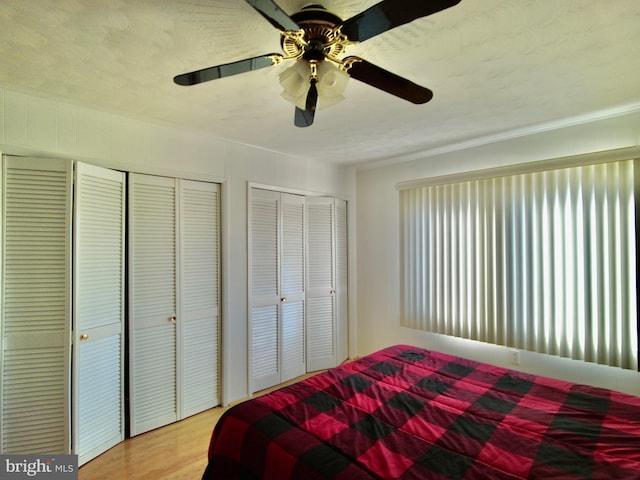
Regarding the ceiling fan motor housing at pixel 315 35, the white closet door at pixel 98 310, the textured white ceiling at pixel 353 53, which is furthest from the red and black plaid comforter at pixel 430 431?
the textured white ceiling at pixel 353 53

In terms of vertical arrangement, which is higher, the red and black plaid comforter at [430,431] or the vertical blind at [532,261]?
the vertical blind at [532,261]

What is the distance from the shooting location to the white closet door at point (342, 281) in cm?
394

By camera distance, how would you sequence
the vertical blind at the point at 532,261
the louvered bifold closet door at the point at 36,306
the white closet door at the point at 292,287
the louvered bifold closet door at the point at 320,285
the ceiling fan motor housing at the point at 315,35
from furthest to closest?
the louvered bifold closet door at the point at 320,285 < the white closet door at the point at 292,287 < the vertical blind at the point at 532,261 < the louvered bifold closet door at the point at 36,306 < the ceiling fan motor housing at the point at 315,35

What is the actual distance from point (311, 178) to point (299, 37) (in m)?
2.52

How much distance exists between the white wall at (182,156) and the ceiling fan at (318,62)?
1.39 metres

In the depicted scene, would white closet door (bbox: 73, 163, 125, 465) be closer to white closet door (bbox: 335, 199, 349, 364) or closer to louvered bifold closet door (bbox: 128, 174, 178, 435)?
louvered bifold closet door (bbox: 128, 174, 178, 435)

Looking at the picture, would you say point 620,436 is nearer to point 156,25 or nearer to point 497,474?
point 497,474

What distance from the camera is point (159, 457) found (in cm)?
227

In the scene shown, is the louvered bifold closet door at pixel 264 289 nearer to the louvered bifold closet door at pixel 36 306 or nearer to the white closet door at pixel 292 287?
the white closet door at pixel 292 287

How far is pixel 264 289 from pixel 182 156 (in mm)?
1460

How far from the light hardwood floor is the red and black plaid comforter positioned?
811 millimetres

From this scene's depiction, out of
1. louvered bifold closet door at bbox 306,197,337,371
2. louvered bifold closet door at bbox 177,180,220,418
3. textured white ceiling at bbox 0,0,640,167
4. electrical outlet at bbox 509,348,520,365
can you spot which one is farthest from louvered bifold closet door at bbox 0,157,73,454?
electrical outlet at bbox 509,348,520,365

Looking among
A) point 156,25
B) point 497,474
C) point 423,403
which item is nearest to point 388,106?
point 156,25

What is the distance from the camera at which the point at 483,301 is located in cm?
304
